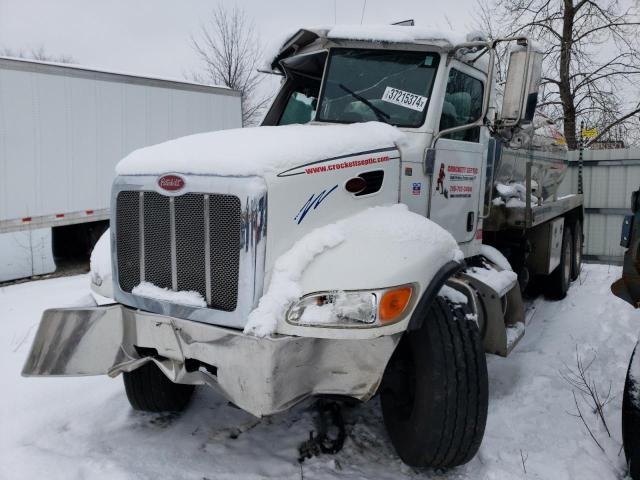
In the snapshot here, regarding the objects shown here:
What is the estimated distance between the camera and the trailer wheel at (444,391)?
2916mm

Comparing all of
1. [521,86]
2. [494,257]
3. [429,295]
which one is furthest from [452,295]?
[494,257]

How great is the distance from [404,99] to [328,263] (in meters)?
1.64

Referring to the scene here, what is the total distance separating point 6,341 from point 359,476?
4053 millimetres

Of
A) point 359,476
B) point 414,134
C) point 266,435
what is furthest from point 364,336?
point 414,134

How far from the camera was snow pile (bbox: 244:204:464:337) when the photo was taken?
8.50 ft

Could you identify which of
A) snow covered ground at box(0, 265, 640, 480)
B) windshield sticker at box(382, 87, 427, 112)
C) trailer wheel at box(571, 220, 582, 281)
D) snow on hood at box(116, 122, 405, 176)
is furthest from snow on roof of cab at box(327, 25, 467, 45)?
trailer wheel at box(571, 220, 582, 281)

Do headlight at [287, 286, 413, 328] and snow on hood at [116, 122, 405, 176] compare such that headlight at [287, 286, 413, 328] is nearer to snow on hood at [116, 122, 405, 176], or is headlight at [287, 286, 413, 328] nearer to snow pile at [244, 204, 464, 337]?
snow pile at [244, 204, 464, 337]

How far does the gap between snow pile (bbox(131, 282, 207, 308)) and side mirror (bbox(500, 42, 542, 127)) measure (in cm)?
229

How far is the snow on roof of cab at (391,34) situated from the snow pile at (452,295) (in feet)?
5.61

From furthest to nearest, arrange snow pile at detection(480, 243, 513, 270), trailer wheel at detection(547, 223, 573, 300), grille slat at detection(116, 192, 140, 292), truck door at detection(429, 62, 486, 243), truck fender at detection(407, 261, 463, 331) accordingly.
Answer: trailer wheel at detection(547, 223, 573, 300) → snow pile at detection(480, 243, 513, 270) → truck door at detection(429, 62, 486, 243) → grille slat at detection(116, 192, 140, 292) → truck fender at detection(407, 261, 463, 331)

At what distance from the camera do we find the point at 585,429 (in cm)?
363

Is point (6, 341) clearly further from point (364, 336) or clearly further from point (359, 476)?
point (364, 336)

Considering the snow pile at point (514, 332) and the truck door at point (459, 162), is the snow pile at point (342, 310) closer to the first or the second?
the truck door at point (459, 162)

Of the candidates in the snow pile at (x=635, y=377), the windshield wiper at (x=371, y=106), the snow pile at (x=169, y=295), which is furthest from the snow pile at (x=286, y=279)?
the snow pile at (x=635, y=377)
